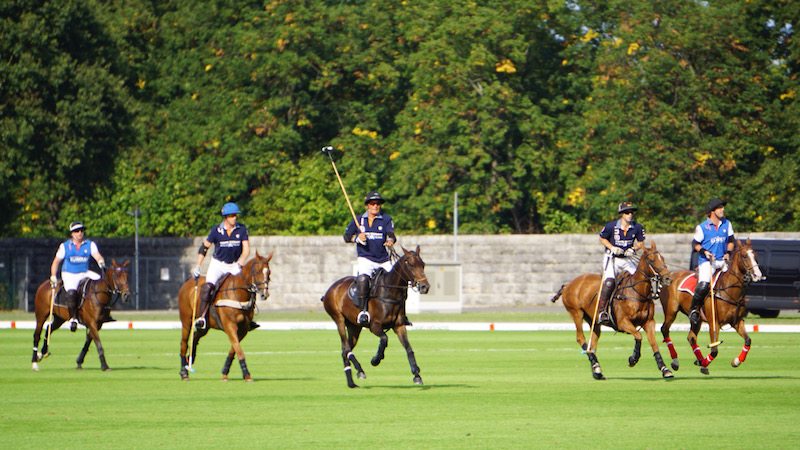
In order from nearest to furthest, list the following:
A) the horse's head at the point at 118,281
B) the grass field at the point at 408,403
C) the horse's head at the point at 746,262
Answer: the grass field at the point at 408,403, the horse's head at the point at 746,262, the horse's head at the point at 118,281

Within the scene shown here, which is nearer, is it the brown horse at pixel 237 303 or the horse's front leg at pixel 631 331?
the brown horse at pixel 237 303

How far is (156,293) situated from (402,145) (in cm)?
1106

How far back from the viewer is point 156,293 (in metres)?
53.9

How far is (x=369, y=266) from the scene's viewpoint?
2061 cm

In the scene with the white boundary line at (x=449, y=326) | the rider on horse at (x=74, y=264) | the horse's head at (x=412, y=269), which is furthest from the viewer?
the white boundary line at (x=449, y=326)

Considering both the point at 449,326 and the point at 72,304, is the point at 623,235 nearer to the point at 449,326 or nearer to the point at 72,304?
the point at 72,304

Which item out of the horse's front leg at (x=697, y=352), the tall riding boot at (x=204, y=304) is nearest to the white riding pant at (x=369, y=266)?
the tall riding boot at (x=204, y=304)

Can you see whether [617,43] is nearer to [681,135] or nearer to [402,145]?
[681,135]

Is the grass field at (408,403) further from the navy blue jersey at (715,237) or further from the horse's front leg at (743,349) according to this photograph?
the navy blue jersey at (715,237)

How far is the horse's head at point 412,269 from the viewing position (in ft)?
63.7

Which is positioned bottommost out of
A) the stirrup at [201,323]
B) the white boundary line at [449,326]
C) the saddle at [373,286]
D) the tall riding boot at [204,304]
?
the white boundary line at [449,326]

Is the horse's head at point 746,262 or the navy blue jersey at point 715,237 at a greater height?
the navy blue jersey at point 715,237

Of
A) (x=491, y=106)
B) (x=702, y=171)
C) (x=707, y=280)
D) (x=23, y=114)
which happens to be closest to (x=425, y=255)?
(x=491, y=106)

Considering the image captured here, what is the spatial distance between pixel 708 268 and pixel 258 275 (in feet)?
22.9
